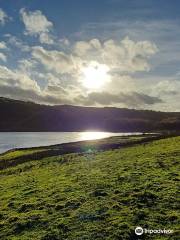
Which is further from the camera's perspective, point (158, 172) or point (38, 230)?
point (158, 172)

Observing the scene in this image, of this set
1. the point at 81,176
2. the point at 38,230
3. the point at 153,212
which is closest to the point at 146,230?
the point at 153,212

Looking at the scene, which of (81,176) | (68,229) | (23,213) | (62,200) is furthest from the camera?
(81,176)

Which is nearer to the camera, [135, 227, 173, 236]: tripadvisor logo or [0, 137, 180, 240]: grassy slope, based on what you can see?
[135, 227, 173, 236]: tripadvisor logo

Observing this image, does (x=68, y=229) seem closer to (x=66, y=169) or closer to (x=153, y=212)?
(x=153, y=212)

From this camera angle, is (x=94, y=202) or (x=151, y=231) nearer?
(x=151, y=231)

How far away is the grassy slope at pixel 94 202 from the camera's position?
21.9m

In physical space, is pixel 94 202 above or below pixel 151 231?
above

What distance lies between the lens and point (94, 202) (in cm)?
2645

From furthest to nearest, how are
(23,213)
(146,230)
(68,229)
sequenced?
(23,213)
(68,229)
(146,230)

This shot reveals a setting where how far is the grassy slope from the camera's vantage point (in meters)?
21.9

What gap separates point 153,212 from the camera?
2331cm

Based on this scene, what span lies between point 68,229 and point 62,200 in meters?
6.21

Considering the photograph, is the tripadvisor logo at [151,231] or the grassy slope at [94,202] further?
the grassy slope at [94,202]

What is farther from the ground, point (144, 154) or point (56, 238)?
point (144, 154)
